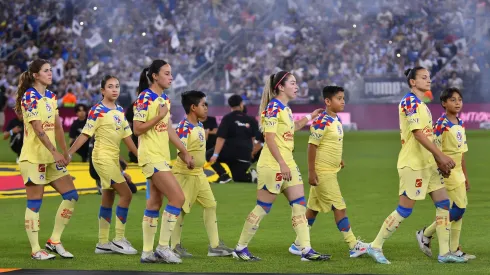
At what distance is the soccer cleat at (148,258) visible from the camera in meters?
10.1

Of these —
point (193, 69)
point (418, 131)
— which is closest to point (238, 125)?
point (418, 131)

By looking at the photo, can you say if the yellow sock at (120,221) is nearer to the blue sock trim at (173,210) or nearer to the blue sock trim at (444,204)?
the blue sock trim at (173,210)

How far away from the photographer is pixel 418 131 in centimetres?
979

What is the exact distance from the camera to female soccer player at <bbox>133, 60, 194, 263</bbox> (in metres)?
10.1

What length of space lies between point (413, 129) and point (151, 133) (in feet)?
8.44

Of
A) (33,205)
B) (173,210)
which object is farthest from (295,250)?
(33,205)

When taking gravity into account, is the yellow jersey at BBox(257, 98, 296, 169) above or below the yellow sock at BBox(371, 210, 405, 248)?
above

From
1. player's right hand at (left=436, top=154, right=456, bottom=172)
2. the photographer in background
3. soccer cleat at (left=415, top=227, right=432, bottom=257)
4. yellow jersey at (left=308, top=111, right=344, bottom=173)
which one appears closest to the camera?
player's right hand at (left=436, top=154, right=456, bottom=172)

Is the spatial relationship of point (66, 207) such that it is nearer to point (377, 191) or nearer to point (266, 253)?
point (266, 253)

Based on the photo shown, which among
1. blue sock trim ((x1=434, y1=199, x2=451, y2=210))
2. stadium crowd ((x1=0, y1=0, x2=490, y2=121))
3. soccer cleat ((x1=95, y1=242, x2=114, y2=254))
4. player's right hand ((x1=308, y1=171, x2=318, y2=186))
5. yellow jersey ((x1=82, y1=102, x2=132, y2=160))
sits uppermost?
stadium crowd ((x1=0, y1=0, x2=490, y2=121))

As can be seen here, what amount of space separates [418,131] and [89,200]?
26.5ft

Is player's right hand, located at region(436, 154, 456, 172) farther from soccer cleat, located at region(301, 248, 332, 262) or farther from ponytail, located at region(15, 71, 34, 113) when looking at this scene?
ponytail, located at region(15, 71, 34, 113)

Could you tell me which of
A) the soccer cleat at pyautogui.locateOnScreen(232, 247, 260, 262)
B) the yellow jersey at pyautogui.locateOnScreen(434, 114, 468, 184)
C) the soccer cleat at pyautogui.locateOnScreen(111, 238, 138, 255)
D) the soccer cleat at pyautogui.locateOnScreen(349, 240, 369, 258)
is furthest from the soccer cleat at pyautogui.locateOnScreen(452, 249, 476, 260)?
the soccer cleat at pyautogui.locateOnScreen(111, 238, 138, 255)

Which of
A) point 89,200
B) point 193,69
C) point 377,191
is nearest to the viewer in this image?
point 89,200
